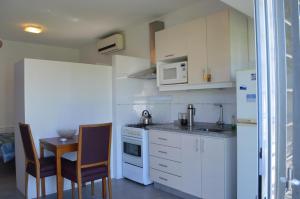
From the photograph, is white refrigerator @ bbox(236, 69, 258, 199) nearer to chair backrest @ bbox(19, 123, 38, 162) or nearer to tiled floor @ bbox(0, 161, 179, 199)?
tiled floor @ bbox(0, 161, 179, 199)

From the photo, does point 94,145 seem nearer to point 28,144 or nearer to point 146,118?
point 28,144

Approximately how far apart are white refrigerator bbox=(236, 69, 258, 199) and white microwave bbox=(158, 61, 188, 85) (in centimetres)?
98

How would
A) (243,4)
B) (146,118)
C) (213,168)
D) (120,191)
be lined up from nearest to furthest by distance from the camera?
(243,4) < (213,168) < (120,191) < (146,118)

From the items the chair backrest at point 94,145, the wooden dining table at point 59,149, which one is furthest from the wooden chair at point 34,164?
the chair backrest at point 94,145

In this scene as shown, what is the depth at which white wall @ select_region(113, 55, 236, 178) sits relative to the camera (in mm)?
3650

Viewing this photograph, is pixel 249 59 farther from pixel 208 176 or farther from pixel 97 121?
pixel 97 121

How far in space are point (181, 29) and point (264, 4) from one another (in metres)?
2.65

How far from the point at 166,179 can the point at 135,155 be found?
655mm

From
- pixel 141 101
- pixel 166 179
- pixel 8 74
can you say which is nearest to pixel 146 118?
pixel 141 101

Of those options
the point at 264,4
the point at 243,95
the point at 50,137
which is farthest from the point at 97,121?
the point at 264,4

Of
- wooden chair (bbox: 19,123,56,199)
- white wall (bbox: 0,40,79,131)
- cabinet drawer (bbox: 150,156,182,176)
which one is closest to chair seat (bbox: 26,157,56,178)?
wooden chair (bbox: 19,123,56,199)

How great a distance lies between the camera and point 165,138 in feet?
10.8

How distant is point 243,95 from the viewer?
250 cm

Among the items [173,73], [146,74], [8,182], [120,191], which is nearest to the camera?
[120,191]
